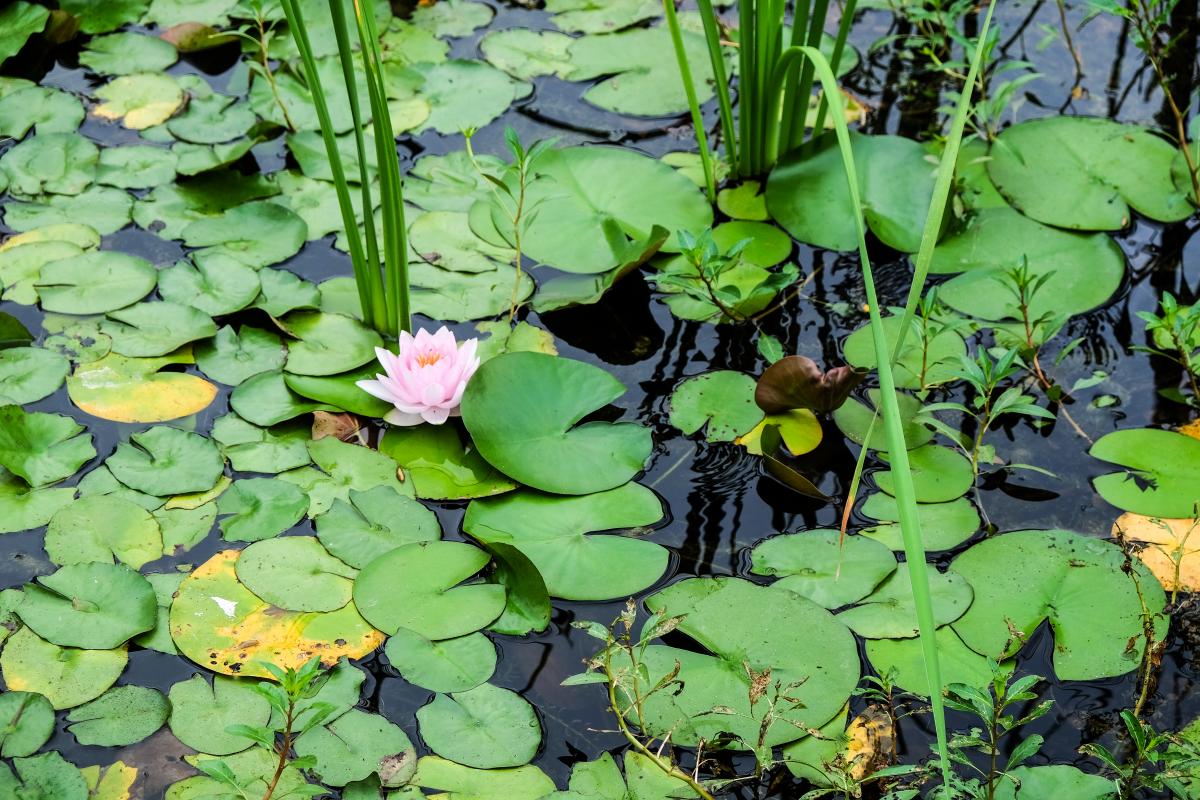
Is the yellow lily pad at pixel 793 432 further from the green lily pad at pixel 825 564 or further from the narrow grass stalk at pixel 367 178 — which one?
the narrow grass stalk at pixel 367 178

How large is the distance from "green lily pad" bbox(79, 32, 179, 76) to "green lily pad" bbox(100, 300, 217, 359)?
1200mm

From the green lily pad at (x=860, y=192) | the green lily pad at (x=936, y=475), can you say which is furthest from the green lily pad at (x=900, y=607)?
the green lily pad at (x=860, y=192)

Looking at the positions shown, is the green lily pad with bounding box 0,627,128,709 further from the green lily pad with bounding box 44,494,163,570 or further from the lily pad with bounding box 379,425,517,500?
the lily pad with bounding box 379,425,517,500

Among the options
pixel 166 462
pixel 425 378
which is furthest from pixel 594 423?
pixel 166 462

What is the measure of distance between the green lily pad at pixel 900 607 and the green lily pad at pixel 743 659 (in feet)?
0.17

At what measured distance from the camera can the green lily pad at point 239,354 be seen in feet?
8.11

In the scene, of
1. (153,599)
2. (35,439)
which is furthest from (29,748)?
(35,439)

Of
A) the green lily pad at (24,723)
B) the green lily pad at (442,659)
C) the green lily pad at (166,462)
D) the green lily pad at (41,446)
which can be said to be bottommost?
the green lily pad at (442,659)

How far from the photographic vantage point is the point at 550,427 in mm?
2336

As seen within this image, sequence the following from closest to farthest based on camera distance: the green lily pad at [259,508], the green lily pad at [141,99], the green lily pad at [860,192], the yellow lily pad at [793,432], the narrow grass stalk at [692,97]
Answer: the green lily pad at [259,508], the yellow lily pad at [793,432], the narrow grass stalk at [692,97], the green lily pad at [860,192], the green lily pad at [141,99]

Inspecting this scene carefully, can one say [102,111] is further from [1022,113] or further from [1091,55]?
[1091,55]

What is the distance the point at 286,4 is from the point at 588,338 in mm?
1000

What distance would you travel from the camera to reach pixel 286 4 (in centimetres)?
210

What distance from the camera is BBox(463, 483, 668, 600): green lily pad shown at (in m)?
2.07
